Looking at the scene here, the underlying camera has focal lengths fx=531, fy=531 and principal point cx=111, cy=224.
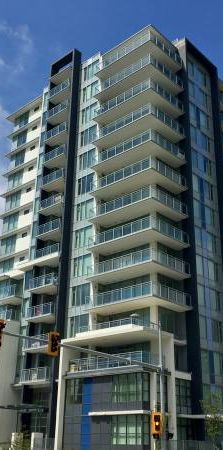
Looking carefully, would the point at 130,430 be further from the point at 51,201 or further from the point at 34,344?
the point at 51,201

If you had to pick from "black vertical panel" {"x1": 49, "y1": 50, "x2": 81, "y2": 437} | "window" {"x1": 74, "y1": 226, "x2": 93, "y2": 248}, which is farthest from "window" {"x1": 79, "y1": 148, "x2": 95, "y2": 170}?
"window" {"x1": 74, "y1": 226, "x2": 93, "y2": 248}

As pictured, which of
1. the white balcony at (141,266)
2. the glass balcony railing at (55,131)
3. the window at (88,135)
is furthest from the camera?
the glass balcony railing at (55,131)

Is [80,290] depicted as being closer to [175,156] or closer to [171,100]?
[175,156]

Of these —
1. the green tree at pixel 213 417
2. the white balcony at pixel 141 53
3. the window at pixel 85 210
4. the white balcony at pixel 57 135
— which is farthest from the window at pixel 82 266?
the white balcony at pixel 141 53

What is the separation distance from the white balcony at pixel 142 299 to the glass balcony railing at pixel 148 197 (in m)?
7.84

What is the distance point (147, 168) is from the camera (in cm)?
4878

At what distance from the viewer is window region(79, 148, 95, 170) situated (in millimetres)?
57688

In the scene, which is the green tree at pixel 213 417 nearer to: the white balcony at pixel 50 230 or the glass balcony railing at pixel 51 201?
the white balcony at pixel 50 230

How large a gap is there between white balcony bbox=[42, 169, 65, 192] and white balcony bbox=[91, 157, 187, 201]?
677 cm

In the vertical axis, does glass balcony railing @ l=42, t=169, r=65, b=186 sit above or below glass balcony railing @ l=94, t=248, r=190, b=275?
above

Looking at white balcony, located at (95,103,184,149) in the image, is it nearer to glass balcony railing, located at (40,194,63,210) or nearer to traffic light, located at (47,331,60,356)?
glass balcony railing, located at (40,194,63,210)

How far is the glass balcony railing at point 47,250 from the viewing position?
185 ft

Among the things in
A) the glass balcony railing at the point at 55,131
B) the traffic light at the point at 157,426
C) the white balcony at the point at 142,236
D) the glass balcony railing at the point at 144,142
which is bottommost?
the traffic light at the point at 157,426

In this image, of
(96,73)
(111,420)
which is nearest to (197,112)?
(96,73)
